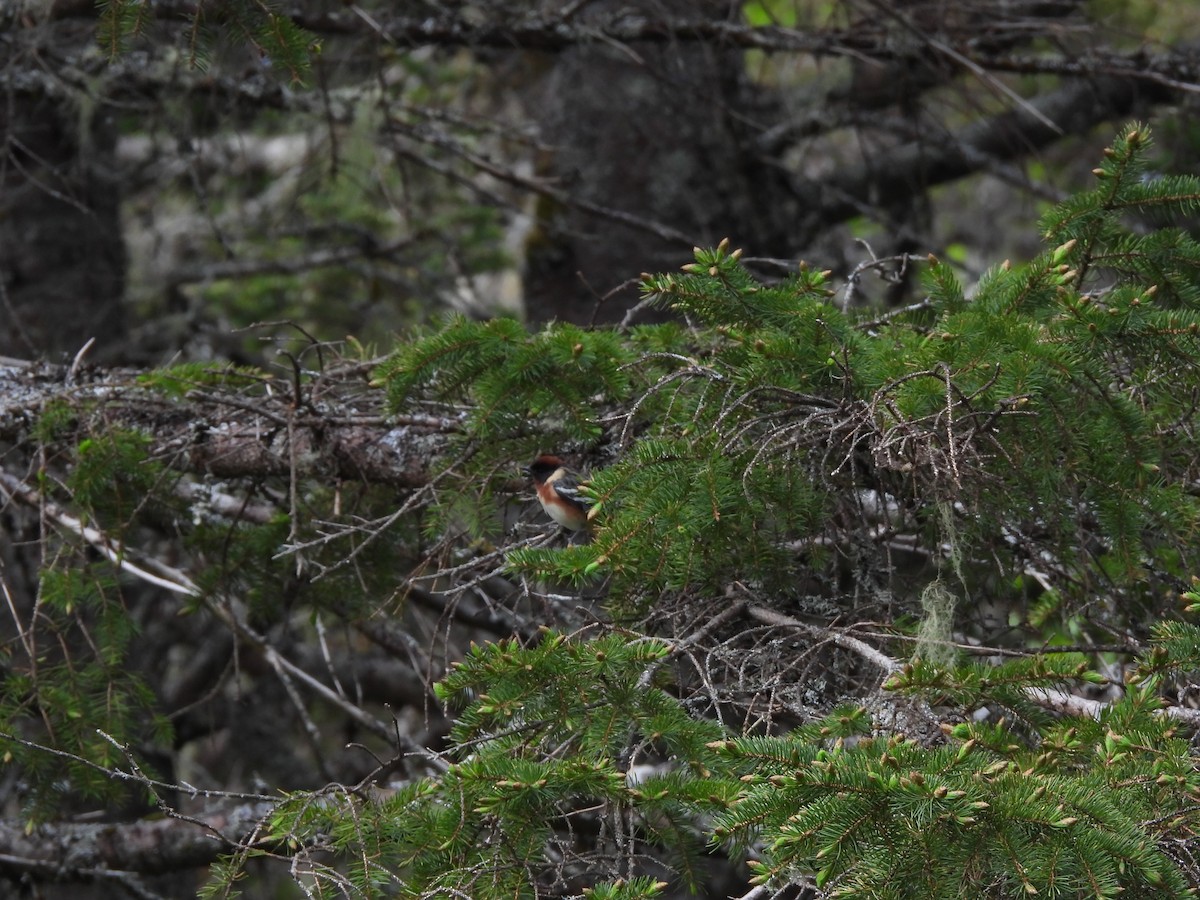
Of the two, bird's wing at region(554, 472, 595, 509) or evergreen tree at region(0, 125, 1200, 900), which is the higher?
evergreen tree at region(0, 125, 1200, 900)

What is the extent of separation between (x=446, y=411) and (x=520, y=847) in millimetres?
1682

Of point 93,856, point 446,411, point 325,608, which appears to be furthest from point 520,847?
point 93,856

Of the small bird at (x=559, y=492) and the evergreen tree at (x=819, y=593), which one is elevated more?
the evergreen tree at (x=819, y=593)

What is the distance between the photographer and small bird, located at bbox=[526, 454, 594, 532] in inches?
134

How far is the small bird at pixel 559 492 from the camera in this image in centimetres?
340

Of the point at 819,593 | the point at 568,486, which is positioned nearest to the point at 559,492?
the point at 568,486

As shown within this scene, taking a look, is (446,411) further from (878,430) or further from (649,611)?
(878,430)

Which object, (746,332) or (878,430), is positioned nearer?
(878,430)

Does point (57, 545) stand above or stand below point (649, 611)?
below

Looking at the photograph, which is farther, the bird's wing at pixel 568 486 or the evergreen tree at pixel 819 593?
the bird's wing at pixel 568 486

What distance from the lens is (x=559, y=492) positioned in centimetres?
348

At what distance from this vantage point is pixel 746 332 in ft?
9.37

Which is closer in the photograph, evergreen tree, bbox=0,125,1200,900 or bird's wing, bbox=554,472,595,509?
evergreen tree, bbox=0,125,1200,900

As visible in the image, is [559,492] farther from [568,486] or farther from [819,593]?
[819,593]
